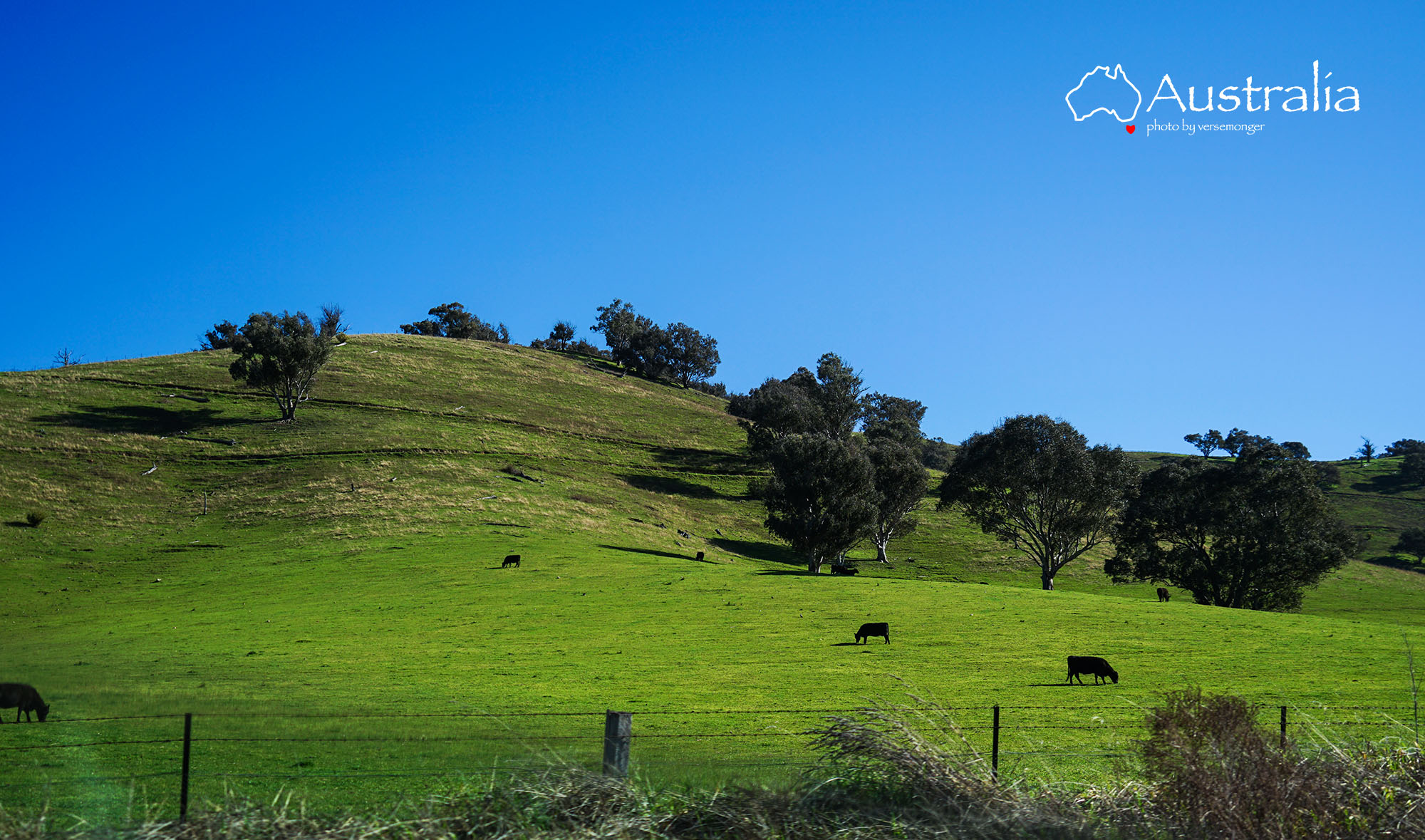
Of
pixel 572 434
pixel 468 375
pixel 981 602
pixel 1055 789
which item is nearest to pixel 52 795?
pixel 1055 789

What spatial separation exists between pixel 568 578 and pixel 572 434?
61.2m

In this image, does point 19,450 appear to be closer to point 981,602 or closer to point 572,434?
point 572,434

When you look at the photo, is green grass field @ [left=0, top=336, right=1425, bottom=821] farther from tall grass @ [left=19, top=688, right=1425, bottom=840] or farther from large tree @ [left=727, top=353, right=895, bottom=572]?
large tree @ [left=727, top=353, right=895, bottom=572]

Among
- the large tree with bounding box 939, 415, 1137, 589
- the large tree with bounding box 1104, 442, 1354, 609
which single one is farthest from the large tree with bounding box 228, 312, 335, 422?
the large tree with bounding box 1104, 442, 1354, 609

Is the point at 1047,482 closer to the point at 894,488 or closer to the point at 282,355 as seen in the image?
the point at 894,488

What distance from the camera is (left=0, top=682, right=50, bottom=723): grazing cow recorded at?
10203 millimetres

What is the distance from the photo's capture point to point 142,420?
307 feet

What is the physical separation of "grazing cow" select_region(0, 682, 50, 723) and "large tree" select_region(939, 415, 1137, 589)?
69.9m

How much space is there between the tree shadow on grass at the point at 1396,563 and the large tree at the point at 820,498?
232 ft

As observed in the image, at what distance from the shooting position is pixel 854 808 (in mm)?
9516

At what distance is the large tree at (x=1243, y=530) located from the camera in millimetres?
67062

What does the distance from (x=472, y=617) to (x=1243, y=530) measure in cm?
5835

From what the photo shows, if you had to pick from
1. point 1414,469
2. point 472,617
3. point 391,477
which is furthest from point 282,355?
point 1414,469

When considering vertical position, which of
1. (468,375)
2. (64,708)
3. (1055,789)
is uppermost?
(468,375)
